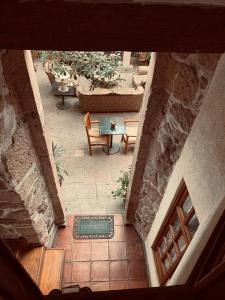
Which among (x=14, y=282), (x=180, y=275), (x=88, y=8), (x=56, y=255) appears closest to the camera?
(x=88, y=8)

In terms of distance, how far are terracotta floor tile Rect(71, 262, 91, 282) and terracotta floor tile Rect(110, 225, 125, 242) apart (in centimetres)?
55

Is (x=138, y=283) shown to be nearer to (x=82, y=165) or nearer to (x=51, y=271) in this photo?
(x=51, y=271)

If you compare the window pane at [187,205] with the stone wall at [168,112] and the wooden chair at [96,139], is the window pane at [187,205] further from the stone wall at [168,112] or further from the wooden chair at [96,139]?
the wooden chair at [96,139]

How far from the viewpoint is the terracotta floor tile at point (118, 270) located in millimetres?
3824

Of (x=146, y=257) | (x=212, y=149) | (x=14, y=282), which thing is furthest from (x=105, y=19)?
(x=146, y=257)

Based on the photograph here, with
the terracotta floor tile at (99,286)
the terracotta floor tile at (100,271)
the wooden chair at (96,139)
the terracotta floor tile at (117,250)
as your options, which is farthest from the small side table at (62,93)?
the terracotta floor tile at (99,286)

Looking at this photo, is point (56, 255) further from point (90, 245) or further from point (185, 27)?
point (185, 27)

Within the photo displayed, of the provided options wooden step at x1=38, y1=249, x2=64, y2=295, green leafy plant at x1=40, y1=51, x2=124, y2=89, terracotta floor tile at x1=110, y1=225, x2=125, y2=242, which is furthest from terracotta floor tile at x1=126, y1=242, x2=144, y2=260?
green leafy plant at x1=40, y1=51, x2=124, y2=89

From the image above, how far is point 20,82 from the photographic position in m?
2.26

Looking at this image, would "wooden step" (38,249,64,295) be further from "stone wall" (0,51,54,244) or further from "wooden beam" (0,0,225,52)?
"wooden beam" (0,0,225,52)

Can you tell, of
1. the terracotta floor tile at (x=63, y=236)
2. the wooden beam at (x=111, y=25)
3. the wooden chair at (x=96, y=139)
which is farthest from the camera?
the wooden chair at (x=96, y=139)

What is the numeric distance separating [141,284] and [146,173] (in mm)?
1594

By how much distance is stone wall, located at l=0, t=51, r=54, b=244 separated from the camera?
2133 mm

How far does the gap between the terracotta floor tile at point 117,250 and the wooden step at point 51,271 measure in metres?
0.73
